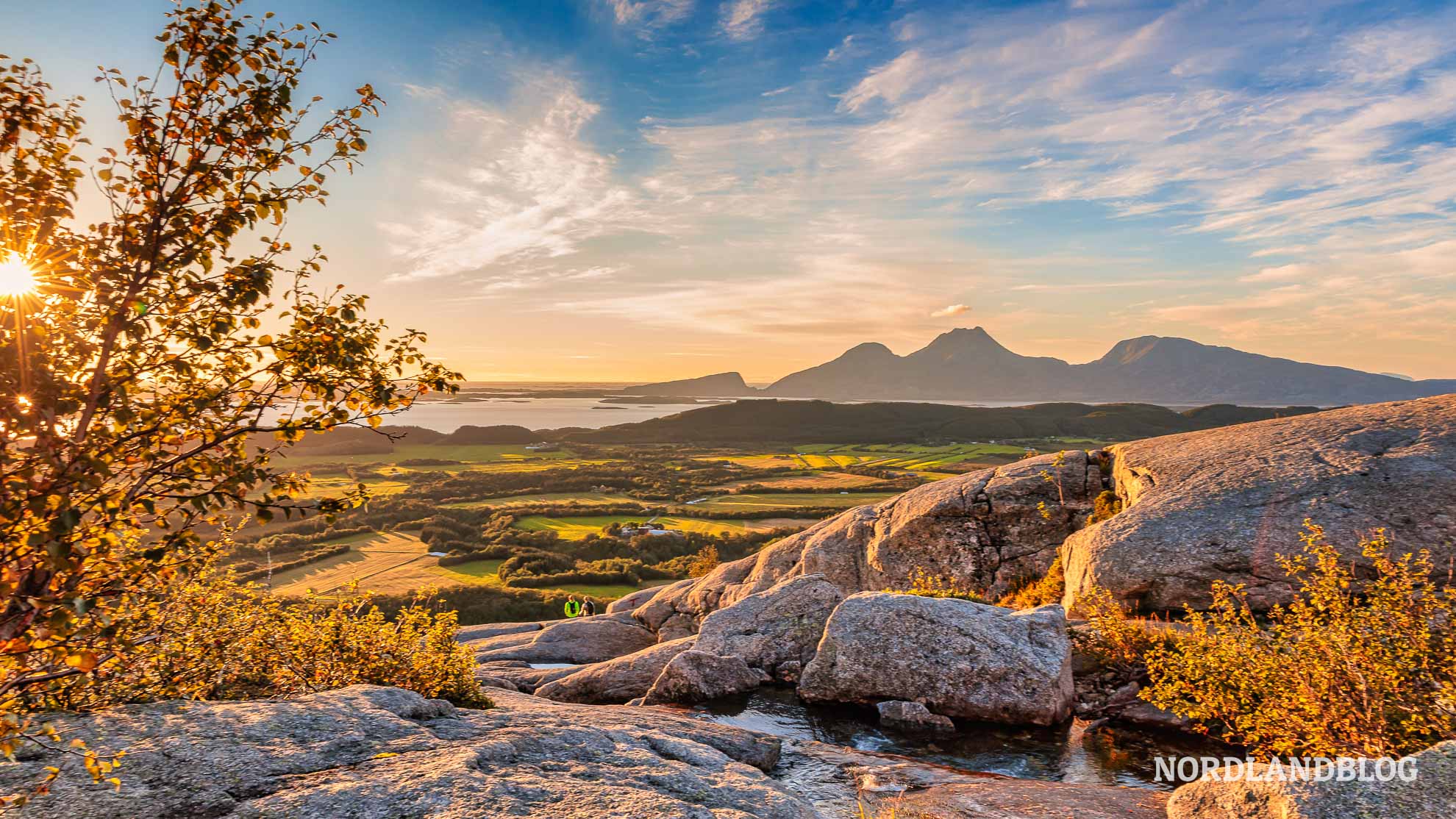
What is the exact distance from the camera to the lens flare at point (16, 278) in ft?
12.3

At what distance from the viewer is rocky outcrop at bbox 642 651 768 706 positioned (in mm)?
15555

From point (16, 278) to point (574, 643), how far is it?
71.1 ft

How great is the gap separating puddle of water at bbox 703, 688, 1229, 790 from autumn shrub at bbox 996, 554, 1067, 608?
706cm

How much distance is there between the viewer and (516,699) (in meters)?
13.5

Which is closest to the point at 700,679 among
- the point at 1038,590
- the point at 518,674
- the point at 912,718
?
the point at 912,718

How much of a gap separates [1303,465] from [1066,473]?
6.92 m

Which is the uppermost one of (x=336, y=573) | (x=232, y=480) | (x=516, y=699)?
(x=232, y=480)

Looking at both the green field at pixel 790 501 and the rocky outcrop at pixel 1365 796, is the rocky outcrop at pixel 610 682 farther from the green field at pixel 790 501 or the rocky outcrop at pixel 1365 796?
the green field at pixel 790 501

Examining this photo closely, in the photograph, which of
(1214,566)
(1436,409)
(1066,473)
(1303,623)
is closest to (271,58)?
(1303,623)

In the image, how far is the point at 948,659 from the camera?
1425cm

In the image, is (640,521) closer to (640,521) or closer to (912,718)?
(640,521)

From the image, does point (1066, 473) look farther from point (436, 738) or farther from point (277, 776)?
point (277, 776)

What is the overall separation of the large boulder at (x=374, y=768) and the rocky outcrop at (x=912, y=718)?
5785 millimetres

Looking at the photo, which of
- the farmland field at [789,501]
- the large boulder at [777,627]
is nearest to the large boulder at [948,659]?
the large boulder at [777,627]
